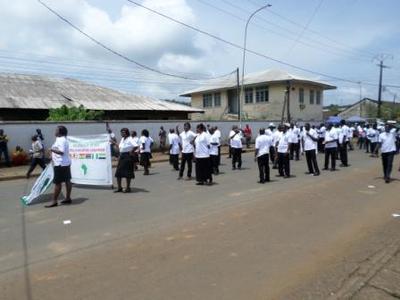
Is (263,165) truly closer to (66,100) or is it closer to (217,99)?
(66,100)

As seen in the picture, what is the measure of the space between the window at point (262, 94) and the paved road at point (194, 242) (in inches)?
1424

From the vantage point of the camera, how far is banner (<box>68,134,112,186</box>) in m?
12.7

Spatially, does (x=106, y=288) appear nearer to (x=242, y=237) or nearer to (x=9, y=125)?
(x=242, y=237)

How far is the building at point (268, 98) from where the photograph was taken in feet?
151

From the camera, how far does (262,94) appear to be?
4797 centimetres

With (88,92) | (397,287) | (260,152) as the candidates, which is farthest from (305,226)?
(88,92)

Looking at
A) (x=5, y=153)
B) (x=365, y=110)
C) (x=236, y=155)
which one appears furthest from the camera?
(x=365, y=110)

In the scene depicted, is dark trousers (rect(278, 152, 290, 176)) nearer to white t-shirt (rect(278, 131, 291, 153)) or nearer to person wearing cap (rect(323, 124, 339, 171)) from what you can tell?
white t-shirt (rect(278, 131, 291, 153))

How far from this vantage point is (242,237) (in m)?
7.09

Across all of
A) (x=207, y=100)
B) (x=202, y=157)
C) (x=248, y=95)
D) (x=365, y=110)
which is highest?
(x=248, y=95)

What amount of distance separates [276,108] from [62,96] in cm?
2396

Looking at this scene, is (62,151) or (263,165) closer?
(62,151)

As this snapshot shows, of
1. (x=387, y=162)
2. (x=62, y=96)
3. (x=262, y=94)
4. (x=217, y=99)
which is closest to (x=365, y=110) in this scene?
(x=217, y=99)

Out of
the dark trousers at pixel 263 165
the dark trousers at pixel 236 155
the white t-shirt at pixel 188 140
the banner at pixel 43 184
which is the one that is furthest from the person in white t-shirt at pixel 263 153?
the banner at pixel 43 184
